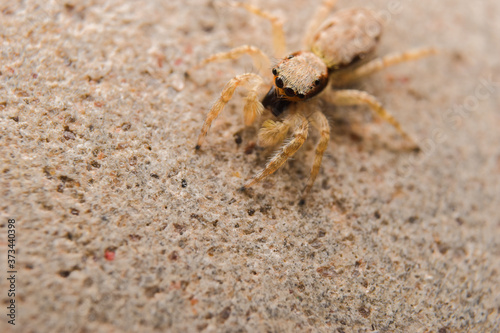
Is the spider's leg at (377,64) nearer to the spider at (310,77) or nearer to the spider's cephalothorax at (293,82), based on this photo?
the spider at (310,77)

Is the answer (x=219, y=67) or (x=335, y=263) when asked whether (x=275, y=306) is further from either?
(x=219, y=67)

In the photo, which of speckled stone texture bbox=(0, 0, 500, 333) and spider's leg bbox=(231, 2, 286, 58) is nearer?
speckled stone texture bbox=(0, 0, 500, 333)

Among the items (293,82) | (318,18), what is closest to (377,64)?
(318,18)

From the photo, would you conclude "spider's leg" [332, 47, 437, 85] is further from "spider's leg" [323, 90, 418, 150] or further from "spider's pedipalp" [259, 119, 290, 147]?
"spider's pedipalp" [259, 119, 290, 147]

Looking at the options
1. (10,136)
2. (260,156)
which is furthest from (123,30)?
(260,156)

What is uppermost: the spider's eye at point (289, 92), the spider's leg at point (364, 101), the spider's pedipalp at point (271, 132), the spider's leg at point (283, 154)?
the spider's eye at point (289, 92)

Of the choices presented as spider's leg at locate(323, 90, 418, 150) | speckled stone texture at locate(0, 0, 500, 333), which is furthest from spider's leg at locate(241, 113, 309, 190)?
spider's leg at locate(323, 90, 418, 150)

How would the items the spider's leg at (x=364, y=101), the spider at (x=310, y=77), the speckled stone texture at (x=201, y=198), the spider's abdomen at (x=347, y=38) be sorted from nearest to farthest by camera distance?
the speckled stone texture at (x=201, y=198) < the spider at (x=310, y=77) < the spider's leg at (x=364, y=101) < the spider's abdomen at (x=347, y=38)

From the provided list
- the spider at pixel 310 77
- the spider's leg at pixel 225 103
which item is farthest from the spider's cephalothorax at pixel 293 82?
the spider's leg at pixel 225 103
